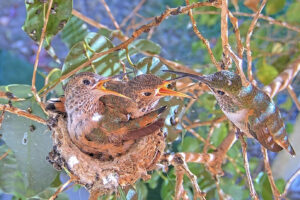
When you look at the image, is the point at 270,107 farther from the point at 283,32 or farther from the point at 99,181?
the point at 283,32

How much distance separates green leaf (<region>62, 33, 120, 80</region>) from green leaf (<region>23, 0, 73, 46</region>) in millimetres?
87

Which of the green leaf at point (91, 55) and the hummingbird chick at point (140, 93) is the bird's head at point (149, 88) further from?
the green leaf at point (91, 55)

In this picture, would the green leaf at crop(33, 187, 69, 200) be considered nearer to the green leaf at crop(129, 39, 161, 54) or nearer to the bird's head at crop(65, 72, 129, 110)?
the bird's head at crop(65, 72, 129, 110)

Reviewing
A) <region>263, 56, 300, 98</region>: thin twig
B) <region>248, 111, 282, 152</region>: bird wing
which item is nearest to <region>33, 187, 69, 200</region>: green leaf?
<region>248, 111, 282, 152</region>: bird wing

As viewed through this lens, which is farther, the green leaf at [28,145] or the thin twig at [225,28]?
the green leaf at [28,145]

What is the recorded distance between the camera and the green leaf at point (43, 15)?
0.94 meters

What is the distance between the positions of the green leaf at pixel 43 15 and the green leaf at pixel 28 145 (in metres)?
0.22

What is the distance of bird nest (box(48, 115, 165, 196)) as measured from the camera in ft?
3.10

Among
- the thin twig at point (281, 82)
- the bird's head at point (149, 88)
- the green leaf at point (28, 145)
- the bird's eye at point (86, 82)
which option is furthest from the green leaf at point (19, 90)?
the thin twig at point (281, 82)

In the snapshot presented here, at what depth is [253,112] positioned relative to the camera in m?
0.95

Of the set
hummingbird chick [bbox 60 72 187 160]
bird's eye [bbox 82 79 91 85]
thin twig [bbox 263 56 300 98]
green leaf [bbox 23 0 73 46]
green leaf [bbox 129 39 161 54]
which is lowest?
thin twig [bbox 263 56 300 98]

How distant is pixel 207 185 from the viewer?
1.62m

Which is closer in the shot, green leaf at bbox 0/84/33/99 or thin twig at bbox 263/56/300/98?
green leaf at bbox 0/84/33/99

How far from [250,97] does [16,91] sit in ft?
2.36
